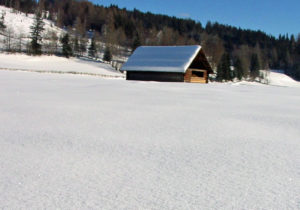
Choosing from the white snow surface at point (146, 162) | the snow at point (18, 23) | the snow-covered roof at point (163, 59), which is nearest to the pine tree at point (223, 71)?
the snow-covered roof at point (163, 59)

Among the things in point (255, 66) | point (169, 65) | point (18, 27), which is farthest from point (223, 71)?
point (18, 27)

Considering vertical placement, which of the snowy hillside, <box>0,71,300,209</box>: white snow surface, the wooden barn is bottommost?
<box>0,71,300,209</box>: white snow surface

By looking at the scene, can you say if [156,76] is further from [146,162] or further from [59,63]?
[59,63]

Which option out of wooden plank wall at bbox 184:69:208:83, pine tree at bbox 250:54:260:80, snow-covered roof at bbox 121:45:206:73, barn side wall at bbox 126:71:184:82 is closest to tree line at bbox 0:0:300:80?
pine tree at bbox 250:54:260:80

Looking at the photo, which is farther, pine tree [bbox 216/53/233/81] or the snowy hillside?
the snowy hillside

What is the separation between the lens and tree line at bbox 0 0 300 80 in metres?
77.2

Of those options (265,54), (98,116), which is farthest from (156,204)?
(265,54)

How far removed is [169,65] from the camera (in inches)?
941

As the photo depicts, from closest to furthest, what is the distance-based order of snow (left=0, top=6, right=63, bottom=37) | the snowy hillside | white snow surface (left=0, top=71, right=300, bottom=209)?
white snow surface (left=0, top=71, right=300, bottom=209)
the snowy hillside
snow (left=0, top=6, right=63, bottom=37)

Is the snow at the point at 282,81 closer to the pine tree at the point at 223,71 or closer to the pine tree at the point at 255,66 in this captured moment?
the pine tree at the point at 255,66

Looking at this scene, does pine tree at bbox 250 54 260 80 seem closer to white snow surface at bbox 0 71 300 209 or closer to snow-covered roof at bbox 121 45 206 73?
snow-covered roof at bbox 121 45 206 73

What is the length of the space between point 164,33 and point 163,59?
61180mm

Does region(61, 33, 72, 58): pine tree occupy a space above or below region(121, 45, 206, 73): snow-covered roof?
above

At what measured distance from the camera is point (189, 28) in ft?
420
